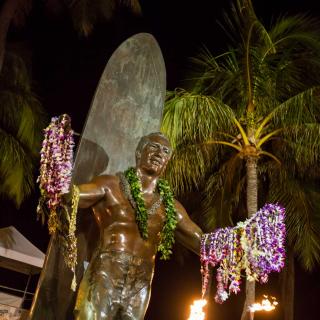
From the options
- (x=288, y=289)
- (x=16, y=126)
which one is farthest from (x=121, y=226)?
(x=288, y=289)

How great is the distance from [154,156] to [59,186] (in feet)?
3.41

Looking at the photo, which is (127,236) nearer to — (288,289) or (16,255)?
(16,255)

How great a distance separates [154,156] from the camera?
190 inches

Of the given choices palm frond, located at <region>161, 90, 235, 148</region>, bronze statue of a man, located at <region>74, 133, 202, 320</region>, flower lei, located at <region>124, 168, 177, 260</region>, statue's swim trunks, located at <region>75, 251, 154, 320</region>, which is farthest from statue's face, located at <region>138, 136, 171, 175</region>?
palm frond, located at <region>161, 90, 235, 148</region>

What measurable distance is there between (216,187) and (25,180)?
16.8ft

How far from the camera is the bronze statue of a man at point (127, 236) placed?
422cm

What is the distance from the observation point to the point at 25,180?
1437cm

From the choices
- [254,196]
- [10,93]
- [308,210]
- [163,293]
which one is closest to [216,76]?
[254,196]

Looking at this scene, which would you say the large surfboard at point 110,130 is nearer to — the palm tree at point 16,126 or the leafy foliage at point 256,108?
the leafy foliage at point 256,108

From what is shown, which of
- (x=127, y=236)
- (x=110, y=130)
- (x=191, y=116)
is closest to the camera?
(x=127, y=236)

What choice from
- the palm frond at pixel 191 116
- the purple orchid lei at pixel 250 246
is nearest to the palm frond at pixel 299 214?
the palm frond at pixel 191 116

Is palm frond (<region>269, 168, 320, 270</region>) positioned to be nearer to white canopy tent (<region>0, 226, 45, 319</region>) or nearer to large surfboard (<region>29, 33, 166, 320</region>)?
white canopy tent (<region>0, 226, 45, 319</region>)

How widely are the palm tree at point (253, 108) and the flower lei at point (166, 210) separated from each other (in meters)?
6.55

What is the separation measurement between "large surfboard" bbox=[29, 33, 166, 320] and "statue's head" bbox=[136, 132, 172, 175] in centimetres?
70
